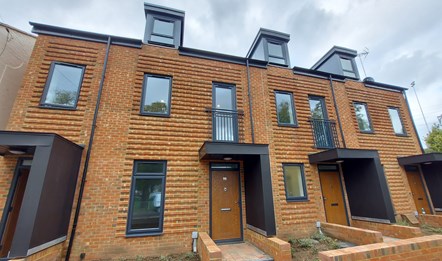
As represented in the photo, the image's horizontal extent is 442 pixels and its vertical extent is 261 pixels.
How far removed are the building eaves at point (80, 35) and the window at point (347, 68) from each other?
9705mm

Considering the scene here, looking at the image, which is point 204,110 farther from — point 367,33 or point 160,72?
point 367,33

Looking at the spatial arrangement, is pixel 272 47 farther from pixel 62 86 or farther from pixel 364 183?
pixel 62 86

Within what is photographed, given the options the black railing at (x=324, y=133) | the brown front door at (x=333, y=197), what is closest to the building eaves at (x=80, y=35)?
the black railing at (x=324, y=133)

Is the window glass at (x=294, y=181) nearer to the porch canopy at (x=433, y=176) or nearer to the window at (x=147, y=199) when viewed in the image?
the window at (x=147, y=199)

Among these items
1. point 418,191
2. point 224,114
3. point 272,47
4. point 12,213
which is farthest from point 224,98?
point 418,191

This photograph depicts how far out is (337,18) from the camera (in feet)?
29.7

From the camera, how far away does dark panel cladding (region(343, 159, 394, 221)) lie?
5.74 metres

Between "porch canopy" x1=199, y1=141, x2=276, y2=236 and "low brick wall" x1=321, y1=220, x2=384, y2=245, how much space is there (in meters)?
2.23

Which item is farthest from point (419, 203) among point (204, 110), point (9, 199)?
point (9, 199)

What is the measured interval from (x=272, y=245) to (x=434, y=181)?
906cm

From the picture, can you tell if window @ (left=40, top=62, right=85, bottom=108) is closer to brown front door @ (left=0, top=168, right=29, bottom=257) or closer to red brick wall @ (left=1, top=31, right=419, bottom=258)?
red brick wall @ (left=1, top=31, right=419, bottom=258)

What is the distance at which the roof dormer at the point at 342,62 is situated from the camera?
9.20 meters

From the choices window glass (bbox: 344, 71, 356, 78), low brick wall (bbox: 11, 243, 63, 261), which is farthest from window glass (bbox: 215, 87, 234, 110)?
window glass (bbox: 344, 71, 356, 78)

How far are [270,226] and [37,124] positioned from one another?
6548 millimetres
